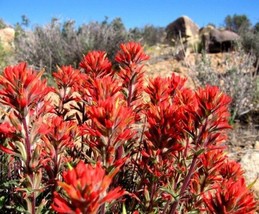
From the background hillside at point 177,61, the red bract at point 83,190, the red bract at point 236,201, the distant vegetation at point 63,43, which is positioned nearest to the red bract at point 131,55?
the red bract at point 236,201

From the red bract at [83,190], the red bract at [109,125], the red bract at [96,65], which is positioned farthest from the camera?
the red bract at [96,65]

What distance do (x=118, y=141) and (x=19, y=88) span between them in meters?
0.36

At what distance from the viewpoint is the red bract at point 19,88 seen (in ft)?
4.02

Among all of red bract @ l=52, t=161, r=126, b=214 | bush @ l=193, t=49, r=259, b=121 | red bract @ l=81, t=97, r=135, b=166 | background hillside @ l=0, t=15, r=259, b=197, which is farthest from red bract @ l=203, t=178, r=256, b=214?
bush @ l=193, t=49, r=259, b=121

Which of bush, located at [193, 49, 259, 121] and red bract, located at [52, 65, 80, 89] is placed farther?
bush, located at [193, 49, 259, 121]

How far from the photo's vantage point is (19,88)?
1226 millimetres

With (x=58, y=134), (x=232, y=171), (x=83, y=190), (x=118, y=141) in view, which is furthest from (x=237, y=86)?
(x=83, y=190)

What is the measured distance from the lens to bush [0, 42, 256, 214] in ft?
3.76

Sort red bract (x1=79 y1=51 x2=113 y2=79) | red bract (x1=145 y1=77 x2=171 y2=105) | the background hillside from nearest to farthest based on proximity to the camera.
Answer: red bract (x1=145 y1=77 x2=171 y2=105)
red bract (x1=79 y1=51 x2=113 y2=79)
the background hillside

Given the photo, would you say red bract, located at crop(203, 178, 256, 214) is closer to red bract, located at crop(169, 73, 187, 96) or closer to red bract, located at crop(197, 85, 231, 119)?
red bract, located at crop(197, 85, 231, 119)

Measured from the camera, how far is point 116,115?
1145mm

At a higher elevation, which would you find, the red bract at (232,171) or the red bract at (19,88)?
the red bract at (19,88)

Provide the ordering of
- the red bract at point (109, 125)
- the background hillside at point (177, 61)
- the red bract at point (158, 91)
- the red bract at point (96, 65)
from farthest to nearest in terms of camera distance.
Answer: the background hillside at point (177, 61) < the red bract at point (96, 65) < the red bract at point (158, 91) < the red bract at point (109, 125)

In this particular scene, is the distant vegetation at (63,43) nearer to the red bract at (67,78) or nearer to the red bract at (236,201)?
the red bract at (67,78)
